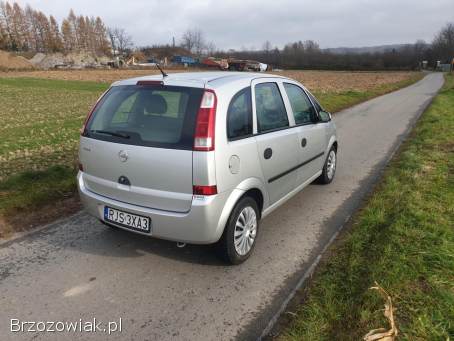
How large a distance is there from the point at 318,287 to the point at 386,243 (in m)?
1.04

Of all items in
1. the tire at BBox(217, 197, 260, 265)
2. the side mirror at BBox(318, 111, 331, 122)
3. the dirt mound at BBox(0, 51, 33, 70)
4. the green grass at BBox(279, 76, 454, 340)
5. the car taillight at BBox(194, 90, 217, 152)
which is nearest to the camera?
the green grass at BBox(279, 76, 454, 340)

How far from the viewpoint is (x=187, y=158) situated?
2.85 meters

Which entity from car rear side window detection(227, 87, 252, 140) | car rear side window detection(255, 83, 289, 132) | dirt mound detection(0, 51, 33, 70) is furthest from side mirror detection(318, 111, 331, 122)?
dirt mound detection(0, 51, 33, 70)

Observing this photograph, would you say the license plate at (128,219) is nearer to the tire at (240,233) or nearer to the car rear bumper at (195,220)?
the car rear bumper at (195,220)

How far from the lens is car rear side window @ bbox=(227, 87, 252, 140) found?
311cm

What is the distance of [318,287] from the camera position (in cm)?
301

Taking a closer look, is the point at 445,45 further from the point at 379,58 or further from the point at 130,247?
the point at 130,247

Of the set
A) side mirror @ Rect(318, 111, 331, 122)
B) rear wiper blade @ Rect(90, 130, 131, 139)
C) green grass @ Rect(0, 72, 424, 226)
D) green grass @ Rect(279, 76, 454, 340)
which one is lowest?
green grass @ Rect(279, 76, 454, 340)

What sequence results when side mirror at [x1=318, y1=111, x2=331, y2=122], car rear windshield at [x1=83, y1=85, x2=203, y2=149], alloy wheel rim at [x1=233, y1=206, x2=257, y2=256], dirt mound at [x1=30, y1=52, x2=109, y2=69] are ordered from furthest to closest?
dirt mound at [x1=30, y1=52, x2=109, y2=69] → side mirror at [x1=318, y1=111, x2=331, y2=122] → alloy wheel rim at [x1=233, y1=206, x2=257, y2=256] → car rear windshield at [x1=83, y1=85, x2=203, y2=149]

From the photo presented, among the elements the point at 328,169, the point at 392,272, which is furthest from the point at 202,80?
the point at 328,169

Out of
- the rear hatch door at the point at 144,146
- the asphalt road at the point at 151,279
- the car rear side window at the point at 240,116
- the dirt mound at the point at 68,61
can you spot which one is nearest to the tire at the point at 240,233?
the asphalt road at the point at 151,279

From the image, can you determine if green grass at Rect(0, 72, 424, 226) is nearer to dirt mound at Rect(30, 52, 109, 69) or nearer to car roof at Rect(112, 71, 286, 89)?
car roof at Rect(112, 71, 286, 89)

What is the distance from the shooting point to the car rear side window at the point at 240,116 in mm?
3107

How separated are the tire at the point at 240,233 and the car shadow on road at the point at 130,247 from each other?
167mm
